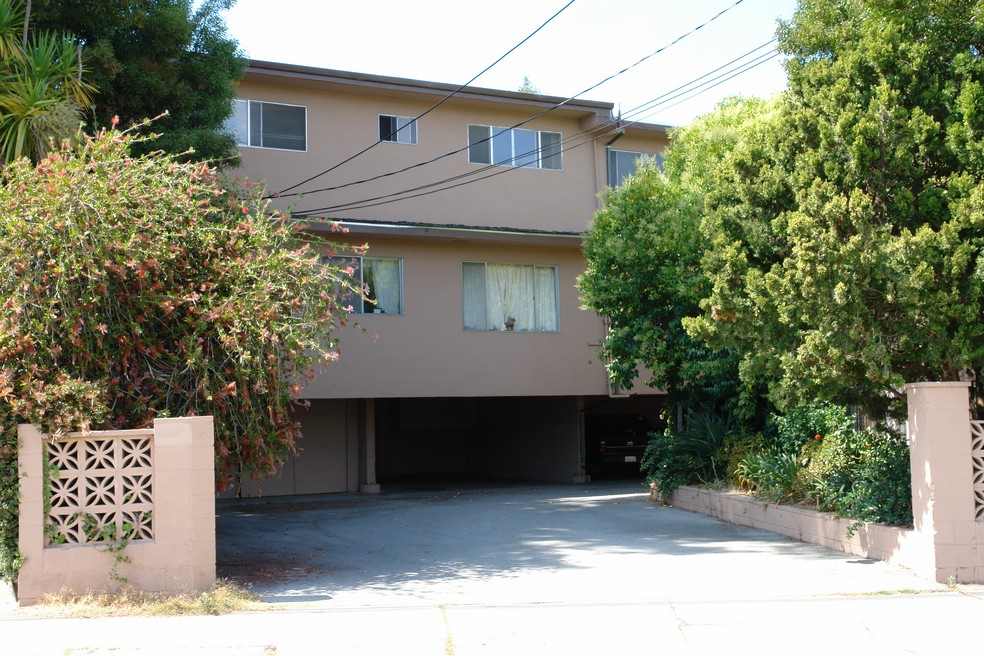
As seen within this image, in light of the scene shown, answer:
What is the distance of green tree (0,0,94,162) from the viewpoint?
11.4m

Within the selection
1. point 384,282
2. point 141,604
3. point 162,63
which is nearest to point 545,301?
Answer: point 384,282

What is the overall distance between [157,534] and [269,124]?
38.0 ft

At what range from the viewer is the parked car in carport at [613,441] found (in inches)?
876

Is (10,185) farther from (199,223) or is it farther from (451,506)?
(451,506)

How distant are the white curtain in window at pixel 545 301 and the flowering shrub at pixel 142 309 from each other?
32.5 ft

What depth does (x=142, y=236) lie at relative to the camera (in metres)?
9.20

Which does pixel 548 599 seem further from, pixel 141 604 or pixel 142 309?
pixel 142 309

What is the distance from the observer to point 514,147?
2031 centimetres

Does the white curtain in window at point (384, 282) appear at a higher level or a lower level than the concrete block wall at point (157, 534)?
higher

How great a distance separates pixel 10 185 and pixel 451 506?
963 centimetres

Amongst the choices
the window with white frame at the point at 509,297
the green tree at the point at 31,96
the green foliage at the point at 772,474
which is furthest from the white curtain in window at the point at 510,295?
the green tree at the point at 31,96

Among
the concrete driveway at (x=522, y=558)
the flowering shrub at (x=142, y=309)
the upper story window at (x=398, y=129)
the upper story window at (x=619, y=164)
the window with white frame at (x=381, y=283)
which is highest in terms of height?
the upper story window at (x=398, y=129)

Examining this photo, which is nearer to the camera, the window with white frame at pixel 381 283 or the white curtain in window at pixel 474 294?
the window with white frame at pixel 381 283

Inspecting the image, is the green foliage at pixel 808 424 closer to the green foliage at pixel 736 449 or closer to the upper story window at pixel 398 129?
the green foliage at pixel 736 449
